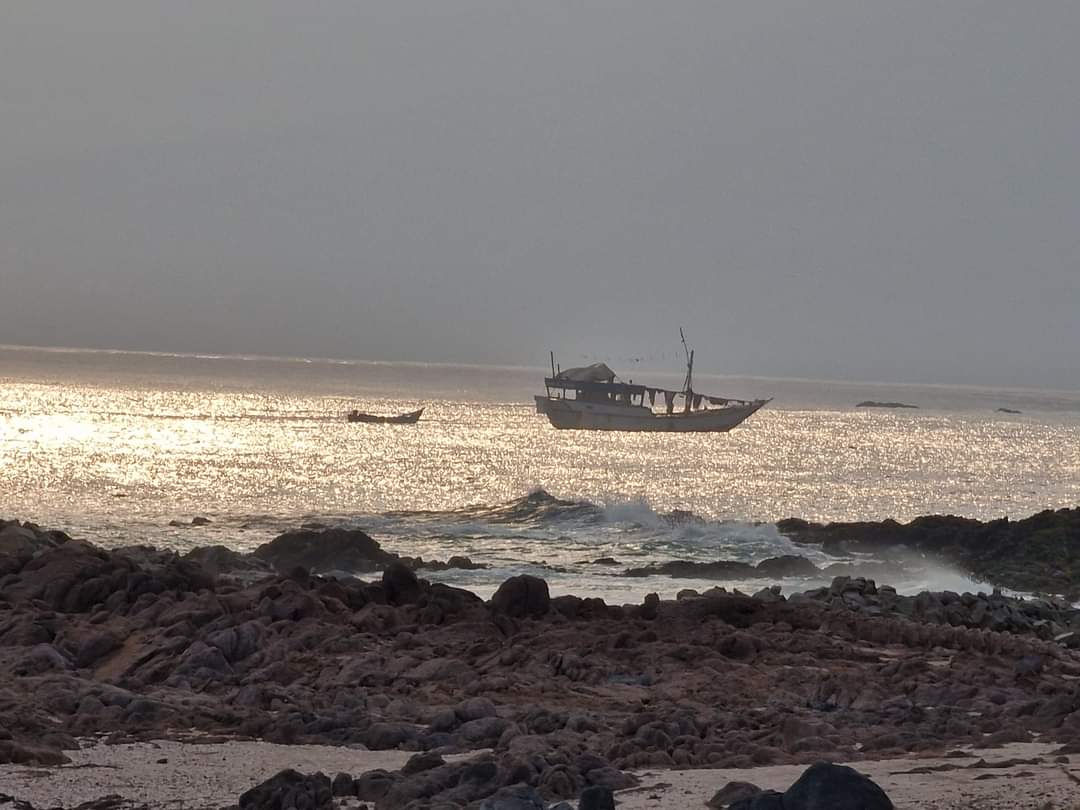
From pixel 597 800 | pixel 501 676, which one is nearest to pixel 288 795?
pixel 597 800

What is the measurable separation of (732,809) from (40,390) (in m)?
188

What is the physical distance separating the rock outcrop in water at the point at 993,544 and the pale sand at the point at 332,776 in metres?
18.7

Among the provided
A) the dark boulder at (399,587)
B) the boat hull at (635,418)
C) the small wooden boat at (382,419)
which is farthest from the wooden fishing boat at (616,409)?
the dark boulder at (399,587)

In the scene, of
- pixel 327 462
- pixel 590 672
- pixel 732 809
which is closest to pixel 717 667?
pixel 590 672

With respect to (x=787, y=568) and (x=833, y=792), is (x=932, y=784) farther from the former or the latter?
(x=787, y=568)

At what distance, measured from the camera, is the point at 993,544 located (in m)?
34.0

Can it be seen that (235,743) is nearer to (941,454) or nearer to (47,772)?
(47,772)

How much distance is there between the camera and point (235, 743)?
1218 cm

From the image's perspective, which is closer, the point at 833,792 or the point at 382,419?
the point at 833,792

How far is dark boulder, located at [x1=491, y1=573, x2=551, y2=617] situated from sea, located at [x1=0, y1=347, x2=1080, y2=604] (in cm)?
707

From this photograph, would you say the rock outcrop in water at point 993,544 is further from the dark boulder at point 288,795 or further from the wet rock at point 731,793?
the dark boulder at point 288,795

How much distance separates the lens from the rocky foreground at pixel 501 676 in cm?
1156

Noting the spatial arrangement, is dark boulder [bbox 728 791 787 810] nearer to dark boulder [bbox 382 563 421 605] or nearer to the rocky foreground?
the rocky foreground

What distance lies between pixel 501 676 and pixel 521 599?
3.47 meters
